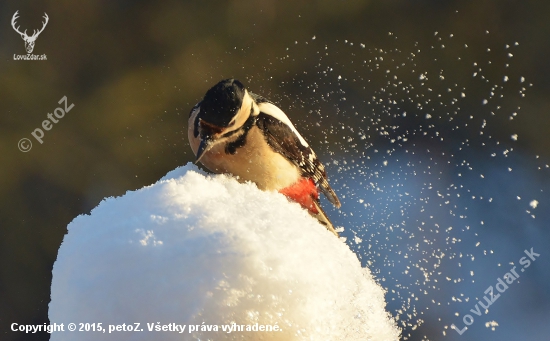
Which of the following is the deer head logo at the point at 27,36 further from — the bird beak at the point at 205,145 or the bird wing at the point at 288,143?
the bird beak at the point at 205,145

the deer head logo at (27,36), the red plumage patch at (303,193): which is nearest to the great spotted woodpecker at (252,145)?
the red plumage patch at (303,193)

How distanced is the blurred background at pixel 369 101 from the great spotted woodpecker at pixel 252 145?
71 centimetres

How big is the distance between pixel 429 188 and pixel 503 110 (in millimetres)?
454

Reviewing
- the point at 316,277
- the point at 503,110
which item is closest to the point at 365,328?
the point at 316,277

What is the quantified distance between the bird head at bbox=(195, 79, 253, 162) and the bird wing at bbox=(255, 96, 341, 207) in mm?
104

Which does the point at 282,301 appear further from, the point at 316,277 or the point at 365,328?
the point at 365,328

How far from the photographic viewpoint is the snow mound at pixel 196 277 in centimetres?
38

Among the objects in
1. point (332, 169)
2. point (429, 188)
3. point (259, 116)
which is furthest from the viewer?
point (429, 188)

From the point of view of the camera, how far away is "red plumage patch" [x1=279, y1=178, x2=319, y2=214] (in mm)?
877

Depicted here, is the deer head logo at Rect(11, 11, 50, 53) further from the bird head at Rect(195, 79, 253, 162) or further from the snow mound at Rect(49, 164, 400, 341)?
the snow mound at Rect(49, 164, 400, 341)

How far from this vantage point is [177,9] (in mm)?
1860

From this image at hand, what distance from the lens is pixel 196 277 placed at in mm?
386

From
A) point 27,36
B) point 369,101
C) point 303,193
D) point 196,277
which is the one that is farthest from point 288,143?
point 27,36

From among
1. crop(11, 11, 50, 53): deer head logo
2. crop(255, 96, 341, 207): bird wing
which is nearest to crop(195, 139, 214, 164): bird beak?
crop(255, 96, 341, 207): bird wing
